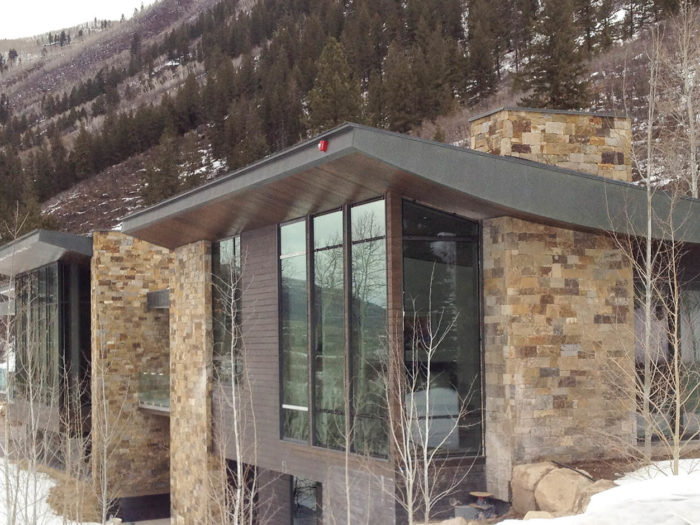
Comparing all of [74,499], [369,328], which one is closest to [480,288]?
[369,328]

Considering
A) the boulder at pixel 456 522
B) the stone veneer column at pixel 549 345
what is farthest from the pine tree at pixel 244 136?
the boulder at pixel 456 522

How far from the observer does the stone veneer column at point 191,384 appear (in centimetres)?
1848

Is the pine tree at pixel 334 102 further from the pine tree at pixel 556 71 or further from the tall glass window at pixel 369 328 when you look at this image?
the tall glass window at pixel 369 328

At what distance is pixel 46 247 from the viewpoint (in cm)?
2461

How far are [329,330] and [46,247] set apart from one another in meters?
13.7

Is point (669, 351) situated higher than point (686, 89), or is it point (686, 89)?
point (686, 89)

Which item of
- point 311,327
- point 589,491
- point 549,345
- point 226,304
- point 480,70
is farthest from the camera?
point 480,70

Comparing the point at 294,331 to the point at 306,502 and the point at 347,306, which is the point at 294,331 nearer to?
the point at 347,306

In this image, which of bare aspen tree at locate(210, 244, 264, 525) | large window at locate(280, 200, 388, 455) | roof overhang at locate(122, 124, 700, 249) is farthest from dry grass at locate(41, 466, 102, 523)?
roof overhang at locate(122, 124, 700, 249)

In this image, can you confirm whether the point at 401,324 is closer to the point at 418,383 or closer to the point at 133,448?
the point at 418,383

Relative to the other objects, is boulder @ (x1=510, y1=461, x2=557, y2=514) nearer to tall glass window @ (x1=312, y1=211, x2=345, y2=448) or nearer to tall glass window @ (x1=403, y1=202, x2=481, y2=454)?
tall glass window @ (x1=403, y1=202, x2=481, y2=454)

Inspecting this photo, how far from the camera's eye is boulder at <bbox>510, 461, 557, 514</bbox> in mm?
11531

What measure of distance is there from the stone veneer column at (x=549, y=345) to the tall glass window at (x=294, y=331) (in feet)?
11.6

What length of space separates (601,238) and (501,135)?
2245 millimetres
